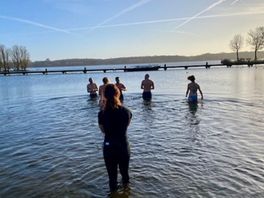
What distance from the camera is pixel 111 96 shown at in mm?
6285

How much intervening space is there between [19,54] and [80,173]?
146828 millimetres

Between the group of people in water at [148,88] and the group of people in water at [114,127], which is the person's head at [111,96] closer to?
the group of people in water at [114,127]

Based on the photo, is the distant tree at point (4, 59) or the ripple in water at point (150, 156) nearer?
the ripple in water at point (150, 156)

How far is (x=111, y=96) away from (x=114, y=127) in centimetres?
64

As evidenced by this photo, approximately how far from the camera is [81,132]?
13914 millimetres

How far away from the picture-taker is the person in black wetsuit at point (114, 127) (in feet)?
20.8

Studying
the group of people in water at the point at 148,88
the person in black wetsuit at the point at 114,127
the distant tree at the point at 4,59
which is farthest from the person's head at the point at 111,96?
the distant tree at the point at 4,59

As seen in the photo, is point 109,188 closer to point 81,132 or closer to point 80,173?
point 80,173

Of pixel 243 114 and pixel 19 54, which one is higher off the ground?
pixel 19 54

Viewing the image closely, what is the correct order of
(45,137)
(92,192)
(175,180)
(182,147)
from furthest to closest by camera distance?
(45,137) → (182,147) → (175,180) → (92,192)

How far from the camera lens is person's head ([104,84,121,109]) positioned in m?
6.28

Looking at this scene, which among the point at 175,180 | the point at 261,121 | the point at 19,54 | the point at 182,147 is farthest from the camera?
the point at 19,54

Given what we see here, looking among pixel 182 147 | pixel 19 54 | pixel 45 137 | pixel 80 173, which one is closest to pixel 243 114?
pixel 182 147

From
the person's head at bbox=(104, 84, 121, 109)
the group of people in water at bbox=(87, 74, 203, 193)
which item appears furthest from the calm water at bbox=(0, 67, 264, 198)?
the person's head at bbox=(104, 84, 121, 109)
